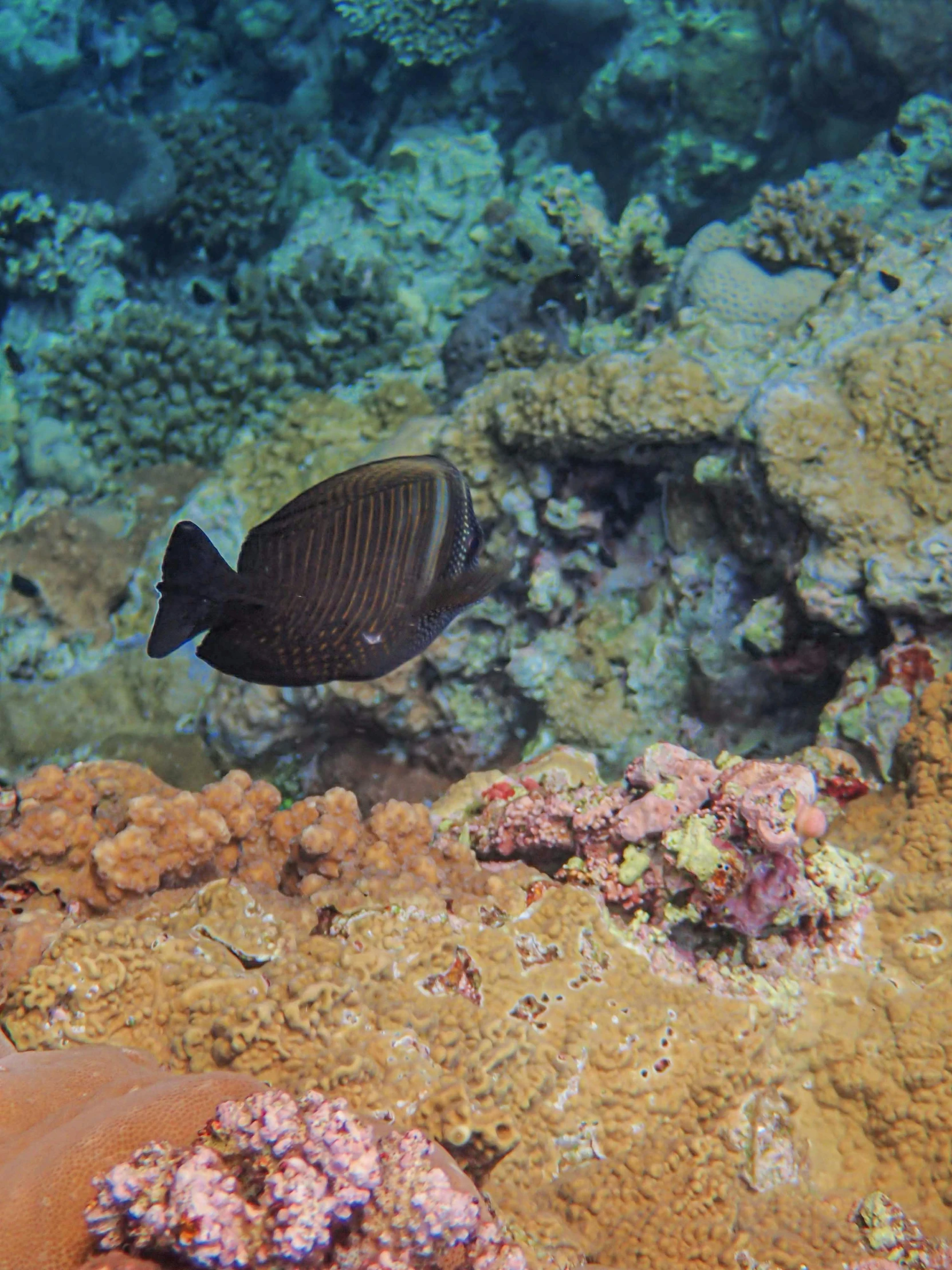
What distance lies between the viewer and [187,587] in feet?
6.18

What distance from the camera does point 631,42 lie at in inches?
366

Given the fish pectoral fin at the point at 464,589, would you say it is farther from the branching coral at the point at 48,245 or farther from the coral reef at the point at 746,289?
the branching coral at the point at 48,245

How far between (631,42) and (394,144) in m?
2.97

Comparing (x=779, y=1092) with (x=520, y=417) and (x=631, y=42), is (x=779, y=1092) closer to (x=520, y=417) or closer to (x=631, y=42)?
(x=520, y=417)

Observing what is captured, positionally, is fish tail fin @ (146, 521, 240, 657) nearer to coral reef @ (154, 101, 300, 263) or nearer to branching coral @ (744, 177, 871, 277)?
branching coral @ (744, 177, 871, 277)

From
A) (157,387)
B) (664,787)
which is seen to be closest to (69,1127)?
(664,787)

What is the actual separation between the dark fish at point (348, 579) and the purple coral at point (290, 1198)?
100 centimetres

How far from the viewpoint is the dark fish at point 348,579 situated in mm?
2068

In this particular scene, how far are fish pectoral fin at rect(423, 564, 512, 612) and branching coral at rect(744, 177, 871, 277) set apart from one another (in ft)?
15.8

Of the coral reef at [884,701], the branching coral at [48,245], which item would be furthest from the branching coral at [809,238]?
the branching coral at [48,245]

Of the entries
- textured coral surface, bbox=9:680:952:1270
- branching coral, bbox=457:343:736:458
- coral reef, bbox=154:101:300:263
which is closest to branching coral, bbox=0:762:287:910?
textured coral surface, bbox=9:680:952:1270

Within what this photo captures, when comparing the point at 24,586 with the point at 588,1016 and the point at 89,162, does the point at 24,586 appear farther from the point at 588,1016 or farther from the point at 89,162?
the point at 89,162

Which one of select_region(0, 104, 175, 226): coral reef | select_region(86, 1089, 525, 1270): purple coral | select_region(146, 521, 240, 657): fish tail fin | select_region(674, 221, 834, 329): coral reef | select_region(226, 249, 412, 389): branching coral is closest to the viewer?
select_region(86, 1089, 525, 1270): purple coral

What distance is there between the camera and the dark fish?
207 cm
